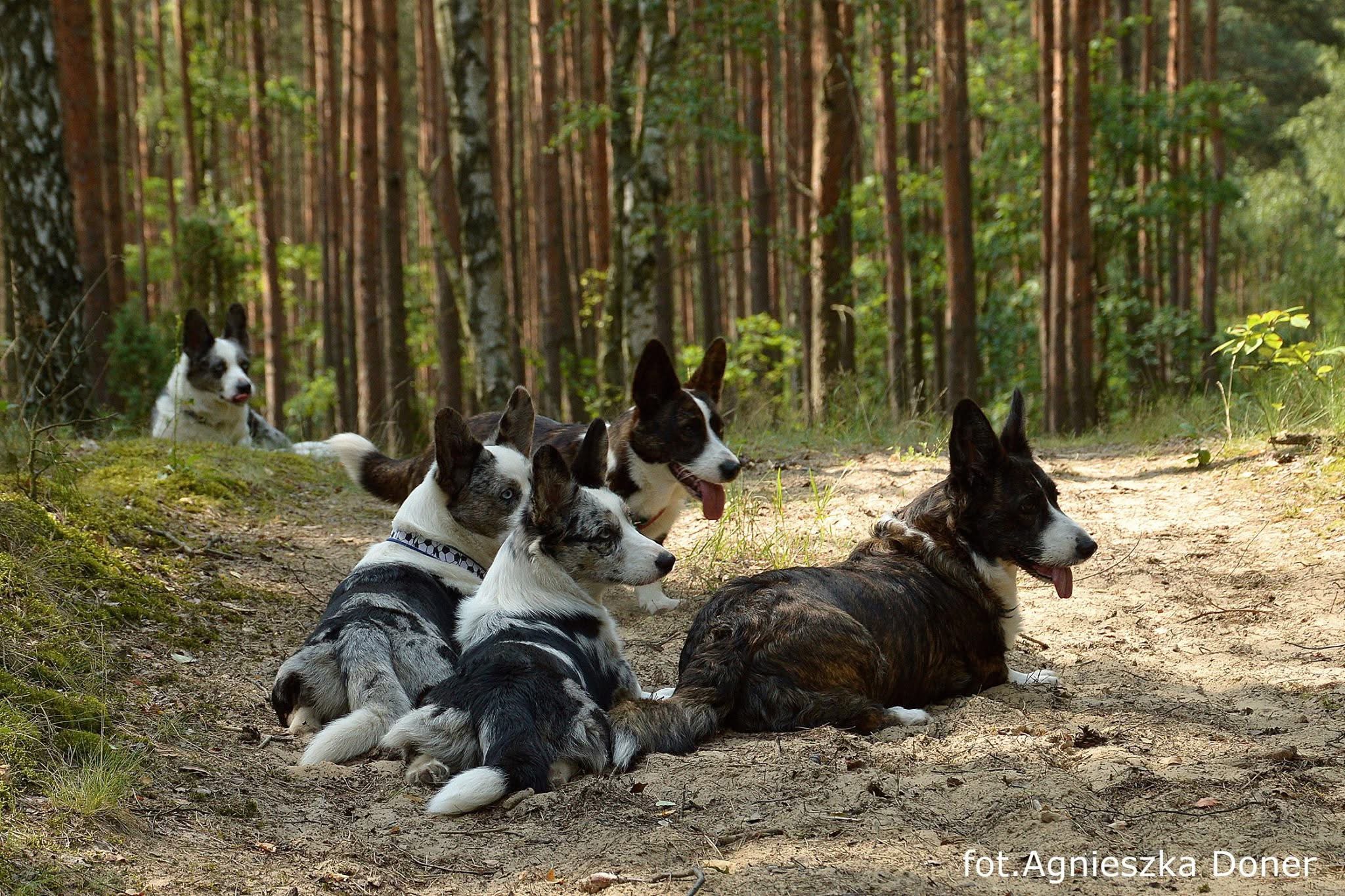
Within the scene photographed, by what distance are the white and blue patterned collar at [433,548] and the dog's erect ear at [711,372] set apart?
242 cm

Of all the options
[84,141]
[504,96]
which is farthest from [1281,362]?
[504,96]

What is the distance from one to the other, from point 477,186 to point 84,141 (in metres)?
4.66

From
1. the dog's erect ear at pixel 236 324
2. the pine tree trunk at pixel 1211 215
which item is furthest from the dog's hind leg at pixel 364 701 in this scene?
the pine tree trunk at pixel 1211 215

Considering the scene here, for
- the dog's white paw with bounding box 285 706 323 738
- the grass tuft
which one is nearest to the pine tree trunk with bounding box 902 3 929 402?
the dog's white paw with bounding box 285 706 323 738

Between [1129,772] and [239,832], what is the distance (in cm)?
317

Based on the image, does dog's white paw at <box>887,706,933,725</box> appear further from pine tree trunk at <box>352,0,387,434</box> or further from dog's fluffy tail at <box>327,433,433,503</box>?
pine tree trunk at <box>352,0,387,434</box>

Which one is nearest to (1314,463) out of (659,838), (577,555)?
(577,555)

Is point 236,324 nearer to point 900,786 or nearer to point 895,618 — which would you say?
point 895,618

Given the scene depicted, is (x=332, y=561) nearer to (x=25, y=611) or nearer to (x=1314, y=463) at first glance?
(x=25, y=611)

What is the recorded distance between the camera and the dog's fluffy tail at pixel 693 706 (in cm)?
457

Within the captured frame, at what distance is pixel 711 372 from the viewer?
→ 26.1ft

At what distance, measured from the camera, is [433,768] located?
438 cm

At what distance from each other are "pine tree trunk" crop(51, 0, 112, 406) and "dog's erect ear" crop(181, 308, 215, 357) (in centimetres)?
228

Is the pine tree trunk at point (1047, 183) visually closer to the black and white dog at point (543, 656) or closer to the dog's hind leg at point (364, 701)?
the black and white dog at point (543, 656)
